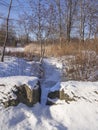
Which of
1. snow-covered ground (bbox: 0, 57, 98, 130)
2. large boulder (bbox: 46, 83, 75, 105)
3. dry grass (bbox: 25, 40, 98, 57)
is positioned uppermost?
dry grass (bbox: 25, 40, 98, 57)

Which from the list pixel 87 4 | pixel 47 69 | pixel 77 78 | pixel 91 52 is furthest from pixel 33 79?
pixel 87 4

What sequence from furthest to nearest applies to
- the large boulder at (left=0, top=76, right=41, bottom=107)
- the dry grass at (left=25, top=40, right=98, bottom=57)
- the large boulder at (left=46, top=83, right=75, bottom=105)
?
the dry grass at (left=25, top=40, right=98, bottom=57) < the large boulder at (left=46, top=83, right=75, bottom=105) < the large boulder at (left=0, top=76, right=41, bottom=107)

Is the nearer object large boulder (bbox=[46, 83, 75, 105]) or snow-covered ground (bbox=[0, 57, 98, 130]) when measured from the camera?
snow-covered ground (bbox=[0, 57, 98, 130])

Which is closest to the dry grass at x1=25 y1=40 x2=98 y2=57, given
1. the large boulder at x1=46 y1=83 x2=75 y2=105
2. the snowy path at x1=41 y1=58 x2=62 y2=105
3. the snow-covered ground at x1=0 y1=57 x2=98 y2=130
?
the snowy path at x1=41 y1=58 x2=62 y2=105

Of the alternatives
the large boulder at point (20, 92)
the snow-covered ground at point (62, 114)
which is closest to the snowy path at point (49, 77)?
the large boulder at point (20, 92)

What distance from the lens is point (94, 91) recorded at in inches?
181

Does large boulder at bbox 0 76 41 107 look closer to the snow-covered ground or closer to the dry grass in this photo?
the snow-covered ground

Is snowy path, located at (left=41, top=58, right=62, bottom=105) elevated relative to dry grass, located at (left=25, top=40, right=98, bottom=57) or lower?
lower

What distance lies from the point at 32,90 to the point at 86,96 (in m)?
0.91

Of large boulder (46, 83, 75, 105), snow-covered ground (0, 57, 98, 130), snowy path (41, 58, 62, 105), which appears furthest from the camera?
snowy path (41, 58, 62, 105)

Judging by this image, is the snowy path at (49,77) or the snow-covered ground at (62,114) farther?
the snowy path at (49,77)

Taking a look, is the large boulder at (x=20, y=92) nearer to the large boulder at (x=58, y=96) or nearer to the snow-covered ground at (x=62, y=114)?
the snow-covered ground at (x=62, y=114)

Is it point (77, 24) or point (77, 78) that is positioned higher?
point (77, 24)

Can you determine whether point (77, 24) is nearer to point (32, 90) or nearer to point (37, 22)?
point (37, 22)
